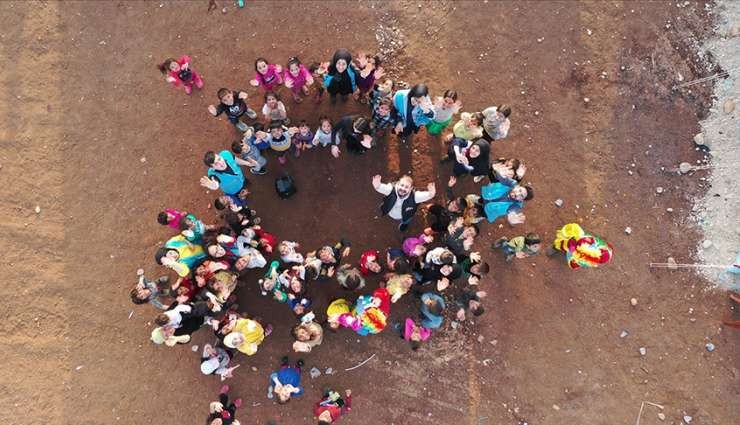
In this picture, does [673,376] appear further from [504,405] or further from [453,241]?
[453,241]

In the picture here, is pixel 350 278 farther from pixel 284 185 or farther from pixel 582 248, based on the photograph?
pixel 582 248

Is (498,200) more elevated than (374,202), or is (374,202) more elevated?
(498,200)

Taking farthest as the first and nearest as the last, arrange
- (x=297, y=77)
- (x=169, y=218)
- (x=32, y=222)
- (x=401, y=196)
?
(x=32, y=222)
(x=297, y=77)
(x=169, y=218)
(x=401, y=196)

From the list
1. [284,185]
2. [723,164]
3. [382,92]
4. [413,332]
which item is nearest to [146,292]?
[284,185]

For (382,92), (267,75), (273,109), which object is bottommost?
(273,109)

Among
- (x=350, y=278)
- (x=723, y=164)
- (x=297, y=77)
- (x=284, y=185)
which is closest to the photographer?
(x=350, y=278)

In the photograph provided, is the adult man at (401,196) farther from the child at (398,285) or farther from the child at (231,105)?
the child at (231,105)
